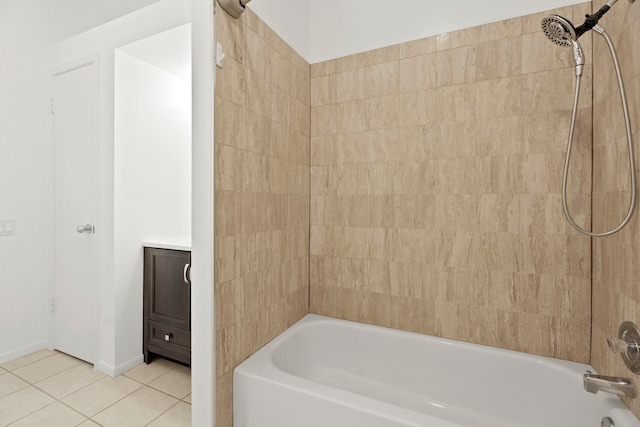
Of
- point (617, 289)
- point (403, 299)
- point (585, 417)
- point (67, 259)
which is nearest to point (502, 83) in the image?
point (617, 289)

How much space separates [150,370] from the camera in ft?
7.12

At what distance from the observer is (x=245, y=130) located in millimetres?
1422

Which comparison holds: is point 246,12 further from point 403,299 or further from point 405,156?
point 403,299

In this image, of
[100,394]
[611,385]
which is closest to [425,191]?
[611,385]

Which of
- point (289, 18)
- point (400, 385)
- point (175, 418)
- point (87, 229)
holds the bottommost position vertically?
point (175, 418)

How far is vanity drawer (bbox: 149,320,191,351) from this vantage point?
207 centimetres

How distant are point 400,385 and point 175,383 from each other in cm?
148

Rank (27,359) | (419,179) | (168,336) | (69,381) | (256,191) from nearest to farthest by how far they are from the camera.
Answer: (256,191), (419,179), (69,381), (168,336), (27,359)

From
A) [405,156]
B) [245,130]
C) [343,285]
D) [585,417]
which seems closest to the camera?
[585,417]

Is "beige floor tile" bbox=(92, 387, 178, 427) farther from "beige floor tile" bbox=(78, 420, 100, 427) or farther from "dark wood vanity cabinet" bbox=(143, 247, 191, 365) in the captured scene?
"dark wood vanity cabinet" bbox=(143, 247, 191, 365)

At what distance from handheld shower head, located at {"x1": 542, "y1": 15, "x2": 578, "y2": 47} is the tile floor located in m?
2.54

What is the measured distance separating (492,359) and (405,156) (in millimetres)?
1168

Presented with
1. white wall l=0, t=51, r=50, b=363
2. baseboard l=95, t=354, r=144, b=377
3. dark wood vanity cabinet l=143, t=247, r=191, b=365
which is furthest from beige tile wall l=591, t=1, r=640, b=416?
white wall l=0, t=51, r=50, b=363

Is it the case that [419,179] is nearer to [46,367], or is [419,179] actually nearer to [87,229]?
[87,229]
